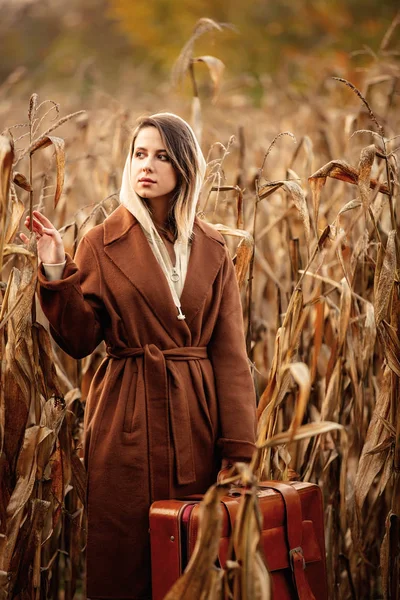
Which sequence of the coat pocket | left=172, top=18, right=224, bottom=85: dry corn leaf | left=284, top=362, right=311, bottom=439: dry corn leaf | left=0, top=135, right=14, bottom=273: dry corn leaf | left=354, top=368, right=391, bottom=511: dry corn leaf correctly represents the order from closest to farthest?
left=284, top=362, right=311, bottom=439: dry corn leaf → left=0, top=135, right=14, bottom=273: dry corn leaf → the coat pocket → left=354, top=368, right=391, bottom=511: dry corn leaf → left=172, top=18, right=224, bottom=85: dry corn leaf

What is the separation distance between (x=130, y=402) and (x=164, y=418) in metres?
0.09

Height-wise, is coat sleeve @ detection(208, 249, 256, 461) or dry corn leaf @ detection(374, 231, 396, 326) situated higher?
dry corn leaf @ detection(374, 231, 396, 326)

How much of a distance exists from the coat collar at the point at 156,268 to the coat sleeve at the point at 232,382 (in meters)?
0.08

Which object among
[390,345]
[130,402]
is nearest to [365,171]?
[390,345]

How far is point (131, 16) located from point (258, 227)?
10529 mm

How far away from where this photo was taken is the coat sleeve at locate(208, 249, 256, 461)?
199cm

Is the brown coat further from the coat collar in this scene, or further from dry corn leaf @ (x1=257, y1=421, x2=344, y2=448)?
dry corn leaf @ (x1=257, y1=421, x2=344, y2=448)

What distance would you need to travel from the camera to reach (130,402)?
1.96m

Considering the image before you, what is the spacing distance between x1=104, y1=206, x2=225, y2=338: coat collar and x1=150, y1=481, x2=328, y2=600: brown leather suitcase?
0.42 m

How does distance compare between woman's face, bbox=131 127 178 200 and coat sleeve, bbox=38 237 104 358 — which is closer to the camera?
coat sleeve, bbox=38 237 104 358

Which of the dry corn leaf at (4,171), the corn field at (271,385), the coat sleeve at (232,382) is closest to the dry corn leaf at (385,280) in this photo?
the corn field at (271,385)

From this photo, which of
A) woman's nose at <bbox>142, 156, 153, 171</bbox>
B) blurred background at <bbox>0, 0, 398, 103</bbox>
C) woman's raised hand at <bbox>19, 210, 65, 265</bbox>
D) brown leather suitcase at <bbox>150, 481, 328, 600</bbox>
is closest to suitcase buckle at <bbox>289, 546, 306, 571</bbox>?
brown leather suitcase at <bbox>150, 481, 328, 600</bbox>

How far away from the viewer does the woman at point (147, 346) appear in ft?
6.27

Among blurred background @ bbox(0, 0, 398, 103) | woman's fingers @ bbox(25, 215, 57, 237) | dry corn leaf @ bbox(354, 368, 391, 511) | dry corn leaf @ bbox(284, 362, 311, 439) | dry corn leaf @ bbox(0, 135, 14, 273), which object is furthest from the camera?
blurred background @ bbox(0, 0, 398, 103)
